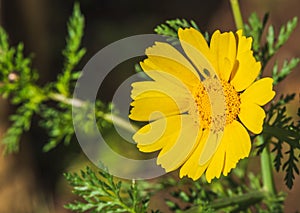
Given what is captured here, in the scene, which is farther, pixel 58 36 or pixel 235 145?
pixel 58 36

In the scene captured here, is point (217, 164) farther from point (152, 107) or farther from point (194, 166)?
point (152, 107)

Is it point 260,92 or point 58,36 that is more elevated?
point 58,36

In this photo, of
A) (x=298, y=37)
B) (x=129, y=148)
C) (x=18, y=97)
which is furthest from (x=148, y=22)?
(x=18, y=97)

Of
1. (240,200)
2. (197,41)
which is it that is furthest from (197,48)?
(240,200)

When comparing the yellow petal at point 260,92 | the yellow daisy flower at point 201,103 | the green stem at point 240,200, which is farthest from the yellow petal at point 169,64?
the green stem at point 240,200

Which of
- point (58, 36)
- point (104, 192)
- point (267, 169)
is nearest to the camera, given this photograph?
point (104, 192)

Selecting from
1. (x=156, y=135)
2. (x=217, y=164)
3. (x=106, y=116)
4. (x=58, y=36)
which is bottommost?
(x=217, y=164)

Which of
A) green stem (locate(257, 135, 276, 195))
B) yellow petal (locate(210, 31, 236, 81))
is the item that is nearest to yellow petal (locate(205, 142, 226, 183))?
yellow petal (locate(210, 31, 236, 81))
